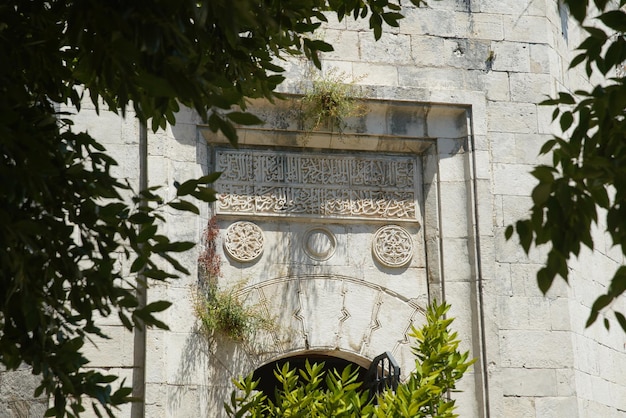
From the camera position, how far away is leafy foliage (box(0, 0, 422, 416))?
2773 millimetres

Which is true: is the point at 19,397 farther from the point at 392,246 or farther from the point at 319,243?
the point at 392,246

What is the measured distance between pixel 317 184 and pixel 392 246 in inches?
27.5

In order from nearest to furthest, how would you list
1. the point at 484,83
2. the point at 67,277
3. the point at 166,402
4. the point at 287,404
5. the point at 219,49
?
1. the point at 67,277
2. the point at 219,49
3. the point at 287,404
4. the point at 166,402
5. the point at 484,83

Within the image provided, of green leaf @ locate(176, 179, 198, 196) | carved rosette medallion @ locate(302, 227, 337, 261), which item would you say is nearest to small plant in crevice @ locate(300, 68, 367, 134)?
carved rosette medallion @ locate(302, 227, 337, 261)

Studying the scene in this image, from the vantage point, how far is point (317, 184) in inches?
287

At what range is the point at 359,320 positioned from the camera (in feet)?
23.4

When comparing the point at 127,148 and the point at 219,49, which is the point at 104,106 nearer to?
the point at 127,148

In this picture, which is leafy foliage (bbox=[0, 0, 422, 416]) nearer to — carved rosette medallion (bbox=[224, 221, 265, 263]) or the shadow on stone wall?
the shadow on stone wall

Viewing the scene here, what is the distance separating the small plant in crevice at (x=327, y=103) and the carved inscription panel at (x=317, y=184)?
242mm

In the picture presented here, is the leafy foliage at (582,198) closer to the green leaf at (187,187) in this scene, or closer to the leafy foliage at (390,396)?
the green leaf at (187,187)

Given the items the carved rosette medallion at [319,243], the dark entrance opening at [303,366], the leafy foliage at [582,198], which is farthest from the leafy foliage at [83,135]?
the carved rosette medallion at [319,243]

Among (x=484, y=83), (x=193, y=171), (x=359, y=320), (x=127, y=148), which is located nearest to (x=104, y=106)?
(x=127, y=148)

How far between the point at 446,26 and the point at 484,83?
509mm

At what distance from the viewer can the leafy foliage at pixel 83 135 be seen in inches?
109
